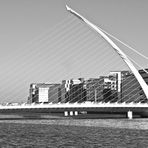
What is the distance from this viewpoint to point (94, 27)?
74438 millimetres

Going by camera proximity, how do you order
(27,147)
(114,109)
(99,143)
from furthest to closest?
(114,109), (99,143), (27,147)

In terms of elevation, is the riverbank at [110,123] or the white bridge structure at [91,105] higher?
the white bridge structure at [91,105]

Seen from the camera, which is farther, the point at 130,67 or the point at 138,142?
the point at 130,67

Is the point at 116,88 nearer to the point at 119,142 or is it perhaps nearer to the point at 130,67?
the point at 130,67

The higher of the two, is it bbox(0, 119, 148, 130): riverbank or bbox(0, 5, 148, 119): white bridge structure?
bbox(0, 5, 148, 119): white bridge structure

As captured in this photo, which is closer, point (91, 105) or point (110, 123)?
point (110, 123)

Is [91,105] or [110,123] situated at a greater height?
[91,105]

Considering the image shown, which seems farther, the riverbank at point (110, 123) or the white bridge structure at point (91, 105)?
the white bridge structure at point (91, 105)

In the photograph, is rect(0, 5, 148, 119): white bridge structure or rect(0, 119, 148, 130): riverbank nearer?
rect(0, 119, 148, 130): riverbank

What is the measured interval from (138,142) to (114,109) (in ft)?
160

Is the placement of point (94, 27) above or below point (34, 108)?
above

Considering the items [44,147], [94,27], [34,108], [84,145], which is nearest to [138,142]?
[84,145]

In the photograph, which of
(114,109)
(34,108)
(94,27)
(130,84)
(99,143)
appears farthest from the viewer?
(130,84)

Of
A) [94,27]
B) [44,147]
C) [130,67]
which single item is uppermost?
[94,27]
